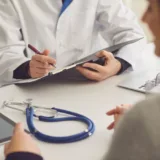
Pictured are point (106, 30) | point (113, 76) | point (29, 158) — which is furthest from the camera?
point (106, 30)

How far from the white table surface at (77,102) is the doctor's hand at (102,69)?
0.02m

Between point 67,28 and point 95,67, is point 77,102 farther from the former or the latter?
point 67,28

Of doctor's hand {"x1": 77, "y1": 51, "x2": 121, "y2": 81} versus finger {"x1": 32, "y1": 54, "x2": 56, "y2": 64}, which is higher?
finger {"x1": 32, "y1": 54, "x2": 56, "y2": 64}

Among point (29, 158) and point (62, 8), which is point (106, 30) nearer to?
point (62, 8)

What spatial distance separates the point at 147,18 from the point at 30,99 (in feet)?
1.82

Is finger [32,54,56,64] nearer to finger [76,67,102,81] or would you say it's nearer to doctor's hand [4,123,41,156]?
finger [76,67,102,81]

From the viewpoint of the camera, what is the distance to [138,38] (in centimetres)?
136

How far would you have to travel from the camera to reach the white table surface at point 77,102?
78 cm

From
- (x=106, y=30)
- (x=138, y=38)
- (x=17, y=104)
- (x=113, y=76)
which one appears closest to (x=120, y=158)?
(x=17, y=104)

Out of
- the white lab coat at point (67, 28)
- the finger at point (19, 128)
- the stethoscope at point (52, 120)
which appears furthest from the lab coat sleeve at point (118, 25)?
the finger at point (19, 128)

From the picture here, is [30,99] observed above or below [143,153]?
→ below

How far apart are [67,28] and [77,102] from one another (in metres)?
0.50

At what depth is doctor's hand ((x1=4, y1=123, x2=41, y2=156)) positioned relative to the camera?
74cm

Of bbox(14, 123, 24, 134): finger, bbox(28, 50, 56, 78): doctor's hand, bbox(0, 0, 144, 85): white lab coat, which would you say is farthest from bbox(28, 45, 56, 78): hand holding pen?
bbox(14, 123, 24, 134): finger
